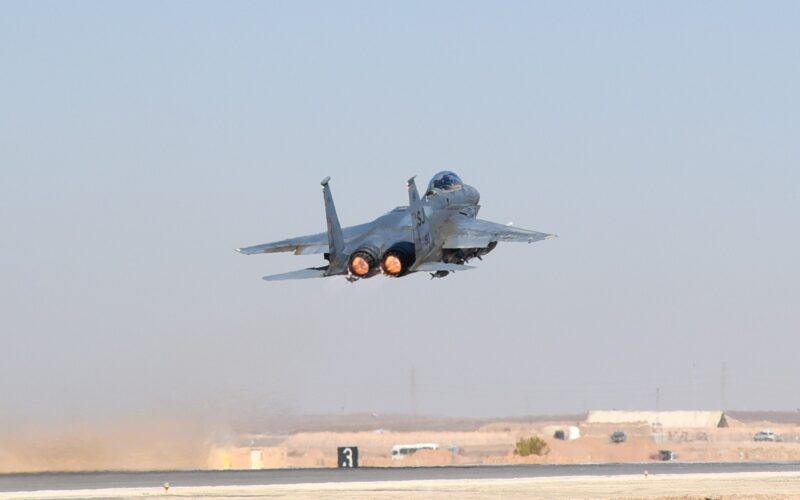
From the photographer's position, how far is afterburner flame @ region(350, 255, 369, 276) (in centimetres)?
7675

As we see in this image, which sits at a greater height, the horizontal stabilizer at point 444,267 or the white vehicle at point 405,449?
the horizontal stabilizer at point 444,267

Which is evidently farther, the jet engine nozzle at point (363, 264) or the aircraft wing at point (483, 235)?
the aircraft wing at point (483, 235)

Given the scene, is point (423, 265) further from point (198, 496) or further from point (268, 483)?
point (198, 496)

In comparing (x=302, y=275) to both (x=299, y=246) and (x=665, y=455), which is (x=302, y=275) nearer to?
(x=299, y=246)

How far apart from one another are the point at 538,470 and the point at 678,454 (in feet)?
137

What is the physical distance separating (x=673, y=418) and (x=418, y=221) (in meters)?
93.5

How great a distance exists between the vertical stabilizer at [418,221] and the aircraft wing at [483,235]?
137 inches

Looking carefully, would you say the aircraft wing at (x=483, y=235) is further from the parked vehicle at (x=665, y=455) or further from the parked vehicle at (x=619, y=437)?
the parked vehicle at (x=619, y=437)

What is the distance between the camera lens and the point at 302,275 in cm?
7812

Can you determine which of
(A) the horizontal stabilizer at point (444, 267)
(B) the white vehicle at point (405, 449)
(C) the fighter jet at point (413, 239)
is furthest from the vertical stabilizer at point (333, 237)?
(B) the white vehicle at point (405, 449)

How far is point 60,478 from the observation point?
76938mm

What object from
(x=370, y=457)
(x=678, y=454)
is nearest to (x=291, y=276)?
(x=370, y=457)

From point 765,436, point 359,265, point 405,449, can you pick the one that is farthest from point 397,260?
point 765,436

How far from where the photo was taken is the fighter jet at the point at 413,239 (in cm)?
7712
